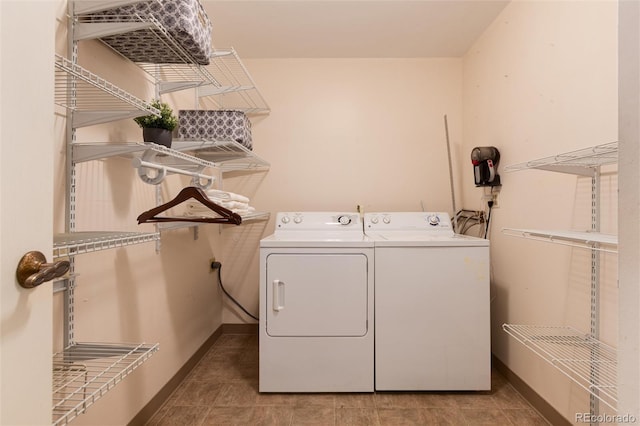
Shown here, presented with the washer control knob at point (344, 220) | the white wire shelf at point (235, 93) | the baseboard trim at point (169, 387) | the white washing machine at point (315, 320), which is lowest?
the baseboard trim at point (169, 387)

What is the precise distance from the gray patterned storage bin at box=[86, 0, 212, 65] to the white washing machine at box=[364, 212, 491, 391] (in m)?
1.38

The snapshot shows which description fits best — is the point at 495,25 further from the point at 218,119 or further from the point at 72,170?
the point at 72,170

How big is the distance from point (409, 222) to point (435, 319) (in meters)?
0.81

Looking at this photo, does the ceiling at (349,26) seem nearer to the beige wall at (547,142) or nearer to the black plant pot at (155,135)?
the beige wall at (547,142)

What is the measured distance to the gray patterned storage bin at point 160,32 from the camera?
3.80 feet

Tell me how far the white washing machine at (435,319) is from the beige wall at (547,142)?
257 mm

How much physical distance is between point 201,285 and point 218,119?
1.20 meters

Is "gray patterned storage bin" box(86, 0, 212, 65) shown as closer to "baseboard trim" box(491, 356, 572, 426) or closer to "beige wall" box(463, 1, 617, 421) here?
"beige wall" box(463, 1, 617, 421)

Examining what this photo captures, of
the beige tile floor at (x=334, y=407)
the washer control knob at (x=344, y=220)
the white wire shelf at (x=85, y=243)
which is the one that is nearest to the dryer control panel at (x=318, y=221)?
the washer control knob at (x=344, y=220)

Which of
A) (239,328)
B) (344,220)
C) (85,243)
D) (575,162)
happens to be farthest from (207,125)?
(575,162)

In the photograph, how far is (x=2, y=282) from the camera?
0.52 meters

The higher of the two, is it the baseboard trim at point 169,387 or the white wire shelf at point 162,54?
the white wire shelf at point 162,54

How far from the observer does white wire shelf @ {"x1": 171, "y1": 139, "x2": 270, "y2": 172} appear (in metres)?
1.86

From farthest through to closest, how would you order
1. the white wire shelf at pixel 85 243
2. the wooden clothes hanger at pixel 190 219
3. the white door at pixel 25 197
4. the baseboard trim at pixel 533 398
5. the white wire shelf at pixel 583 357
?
the baseboard trim at pixel 533 398 → the wooden clothes hanger at pixel 190 219 → the white wire shelf at pixel 583 357 → the white wire shelf at pixel 85 243 → the white door at pixel 25 197
